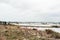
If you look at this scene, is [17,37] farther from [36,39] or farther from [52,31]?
[52,31]

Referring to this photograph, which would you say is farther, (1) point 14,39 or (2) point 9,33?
(2) point 9,33

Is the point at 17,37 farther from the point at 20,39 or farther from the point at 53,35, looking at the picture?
the point at 53,35

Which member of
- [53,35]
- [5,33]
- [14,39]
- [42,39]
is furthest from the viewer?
[53,35]

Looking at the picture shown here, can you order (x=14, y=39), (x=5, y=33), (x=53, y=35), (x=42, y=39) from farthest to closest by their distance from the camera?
(x=53, y=35) < (x=42, y=39) < (x=5, y=33) < (x=14, y=39)

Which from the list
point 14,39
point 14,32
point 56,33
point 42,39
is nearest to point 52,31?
point 56,33

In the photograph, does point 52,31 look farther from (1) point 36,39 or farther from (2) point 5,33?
(2) point 5,33

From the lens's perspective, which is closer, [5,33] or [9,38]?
[9,38]

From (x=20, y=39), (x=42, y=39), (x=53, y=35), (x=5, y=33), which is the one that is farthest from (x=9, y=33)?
(x=53, y=35)

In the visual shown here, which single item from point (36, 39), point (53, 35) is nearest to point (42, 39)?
point (36, 39)

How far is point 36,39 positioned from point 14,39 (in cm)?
455

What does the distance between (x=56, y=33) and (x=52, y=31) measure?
3.57ft

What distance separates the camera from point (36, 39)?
29.9 m

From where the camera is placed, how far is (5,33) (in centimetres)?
2825

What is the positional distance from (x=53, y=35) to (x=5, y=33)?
15175mm
